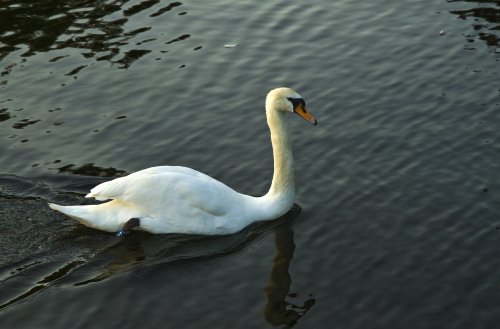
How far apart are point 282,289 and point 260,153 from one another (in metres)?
3.49

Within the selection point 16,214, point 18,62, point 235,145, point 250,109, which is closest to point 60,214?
point 16,214

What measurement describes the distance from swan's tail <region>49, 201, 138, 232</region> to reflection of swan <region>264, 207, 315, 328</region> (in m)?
1.90

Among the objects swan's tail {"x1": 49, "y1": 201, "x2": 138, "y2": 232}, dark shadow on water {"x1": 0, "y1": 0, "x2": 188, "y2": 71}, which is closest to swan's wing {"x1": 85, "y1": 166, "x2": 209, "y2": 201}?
swan's tail {"x1": 49, "y1": 201, "x2": 138, "y2": 232}

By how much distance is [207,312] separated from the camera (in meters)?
10.9

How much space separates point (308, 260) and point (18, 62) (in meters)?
8.01

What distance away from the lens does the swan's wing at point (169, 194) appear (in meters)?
12.6

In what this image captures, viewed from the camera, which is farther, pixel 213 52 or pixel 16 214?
pixel 213 52

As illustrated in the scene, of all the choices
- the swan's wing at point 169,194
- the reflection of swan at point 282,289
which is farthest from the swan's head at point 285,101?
the reflection of swan at point 282,289

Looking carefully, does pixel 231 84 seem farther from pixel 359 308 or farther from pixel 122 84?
pixel 359 308

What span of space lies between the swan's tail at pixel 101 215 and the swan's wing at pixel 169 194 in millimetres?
173

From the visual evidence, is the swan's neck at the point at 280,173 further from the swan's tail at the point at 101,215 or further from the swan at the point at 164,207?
the swan's tail at the point at 101,215

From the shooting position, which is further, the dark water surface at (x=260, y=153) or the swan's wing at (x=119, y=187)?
the swan's wing at (x=119, y=187)

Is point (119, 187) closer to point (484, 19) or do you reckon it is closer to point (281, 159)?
point (281, 159)

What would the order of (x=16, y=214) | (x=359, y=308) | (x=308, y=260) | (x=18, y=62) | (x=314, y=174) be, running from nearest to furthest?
1. (x=359, y=308)
2. (x=308, y=260)
3. (x=16, y=214)
4. (x=314, y=174)
5. (x=18, y=62)
